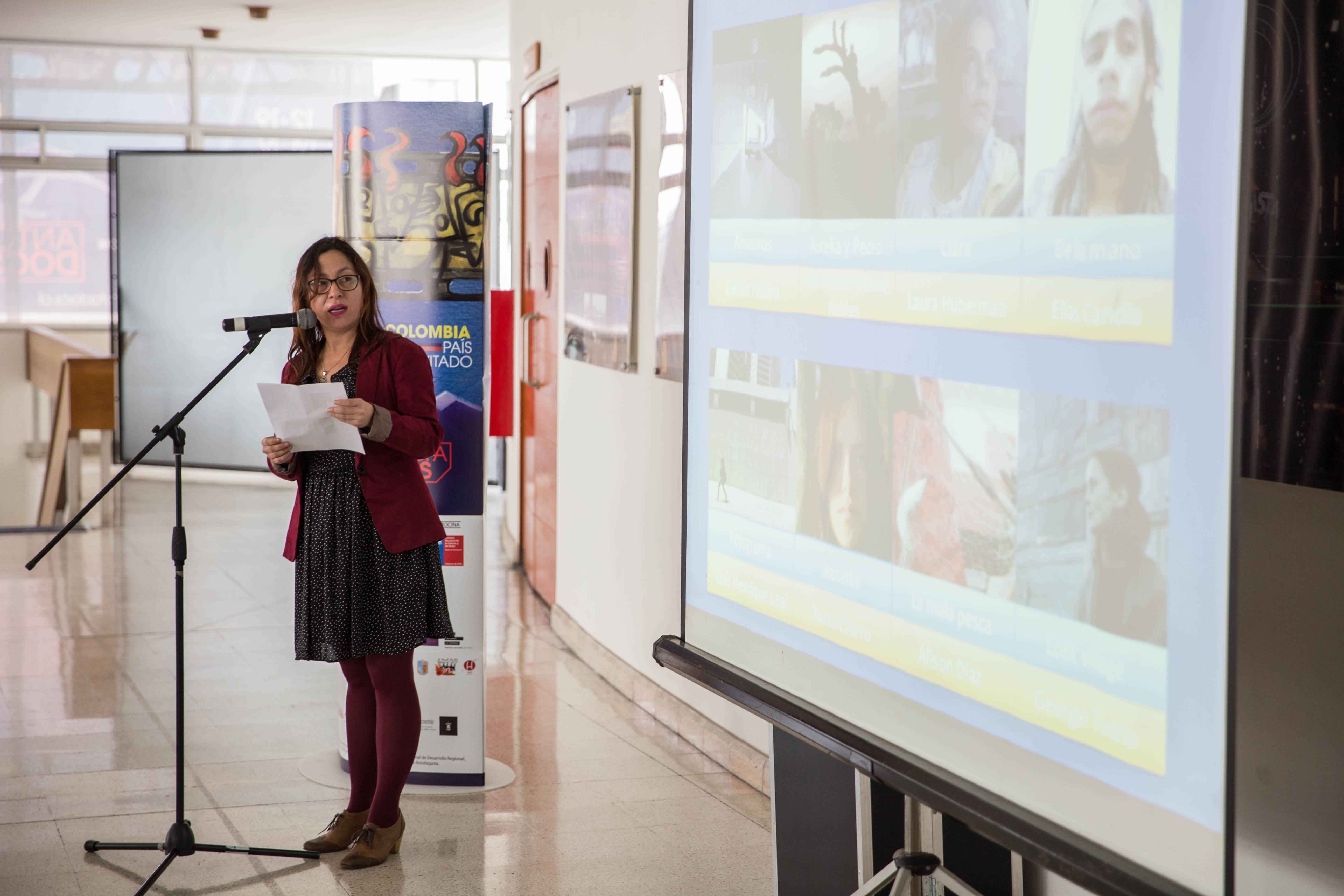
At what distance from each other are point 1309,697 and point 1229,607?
1.65 feet

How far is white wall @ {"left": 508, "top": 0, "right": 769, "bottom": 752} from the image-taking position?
3938 millimetres

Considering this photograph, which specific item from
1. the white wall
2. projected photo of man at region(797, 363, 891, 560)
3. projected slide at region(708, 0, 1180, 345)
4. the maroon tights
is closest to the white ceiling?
the white wall

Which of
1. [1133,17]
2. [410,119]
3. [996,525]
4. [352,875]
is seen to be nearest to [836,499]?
[996,525]

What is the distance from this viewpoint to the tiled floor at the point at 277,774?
296cm

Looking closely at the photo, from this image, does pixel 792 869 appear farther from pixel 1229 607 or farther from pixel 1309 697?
pixel 1229 607

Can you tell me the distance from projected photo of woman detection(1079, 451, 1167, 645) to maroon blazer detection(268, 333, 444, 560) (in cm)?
172

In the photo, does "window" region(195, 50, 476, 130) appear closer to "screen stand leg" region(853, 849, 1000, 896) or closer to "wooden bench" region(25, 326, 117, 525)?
"wooden bench" region(25, 326, 117, 525)

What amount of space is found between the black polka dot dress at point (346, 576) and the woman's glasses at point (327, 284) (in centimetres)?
17

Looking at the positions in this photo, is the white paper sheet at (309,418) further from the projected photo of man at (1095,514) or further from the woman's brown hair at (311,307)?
the projected photo of man at (1095,514)

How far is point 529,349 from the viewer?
20.2 ft

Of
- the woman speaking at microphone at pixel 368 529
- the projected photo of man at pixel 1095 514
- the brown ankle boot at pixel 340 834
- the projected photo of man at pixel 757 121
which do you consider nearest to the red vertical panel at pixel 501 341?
the woman speaking at microphone at pixel 368 529

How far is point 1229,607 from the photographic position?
4.28ft

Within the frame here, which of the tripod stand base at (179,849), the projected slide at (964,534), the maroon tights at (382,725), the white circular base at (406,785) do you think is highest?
the projected slide at (964,534)

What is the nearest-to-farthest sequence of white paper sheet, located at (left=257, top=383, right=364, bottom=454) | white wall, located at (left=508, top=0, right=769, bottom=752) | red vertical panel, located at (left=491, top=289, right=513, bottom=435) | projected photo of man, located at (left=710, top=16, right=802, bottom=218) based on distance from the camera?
projected photo of man, located at (left=710, top=16, right=802, bottom=218), white paper sheet, located at (left=257, top=383, right=364, bottom=454), red vertical panel, located at (left=491, top=289, right=513, bottom=435), white wall, located at (left=508, top=0, right=769, bottom=752)
